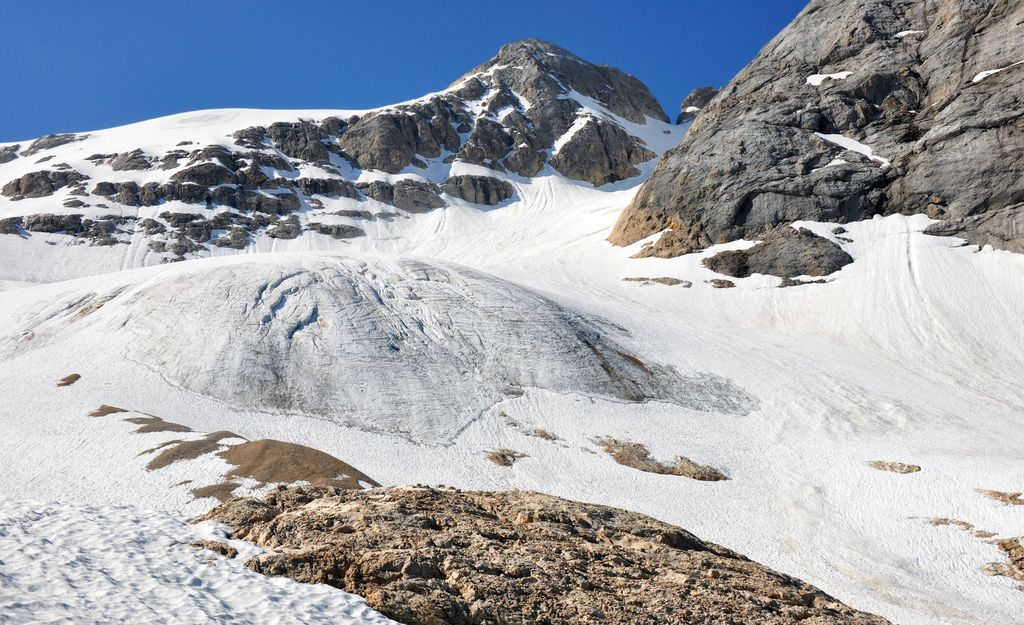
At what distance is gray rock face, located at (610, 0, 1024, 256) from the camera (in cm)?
6975

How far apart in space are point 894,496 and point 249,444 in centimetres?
2920

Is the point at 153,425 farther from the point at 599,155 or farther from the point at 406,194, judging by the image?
the point at 599,155

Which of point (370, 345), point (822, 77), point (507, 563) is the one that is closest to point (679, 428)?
point (370, 345)

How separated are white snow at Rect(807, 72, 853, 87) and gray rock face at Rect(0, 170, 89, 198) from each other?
136052mm

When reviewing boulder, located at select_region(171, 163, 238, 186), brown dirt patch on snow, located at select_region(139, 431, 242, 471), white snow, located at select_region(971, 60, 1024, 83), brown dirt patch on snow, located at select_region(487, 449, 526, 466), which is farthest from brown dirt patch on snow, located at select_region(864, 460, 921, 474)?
boulder, located at select_region(171, 163, 238, 186)

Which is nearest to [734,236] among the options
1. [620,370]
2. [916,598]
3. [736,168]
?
[736,168]

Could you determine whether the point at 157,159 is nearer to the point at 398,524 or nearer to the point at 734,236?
the point at 734,236

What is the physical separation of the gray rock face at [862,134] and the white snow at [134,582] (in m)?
71.8

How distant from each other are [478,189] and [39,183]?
8837 centimetres

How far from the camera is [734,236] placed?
76375 millimetres

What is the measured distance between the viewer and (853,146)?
262ft

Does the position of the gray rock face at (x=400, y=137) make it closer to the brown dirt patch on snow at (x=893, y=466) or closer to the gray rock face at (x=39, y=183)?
the gray rock face at (x=39, y=183)

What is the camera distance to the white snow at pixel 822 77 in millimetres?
85469

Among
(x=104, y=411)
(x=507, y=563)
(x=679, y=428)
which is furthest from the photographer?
(x=679, y=428)
